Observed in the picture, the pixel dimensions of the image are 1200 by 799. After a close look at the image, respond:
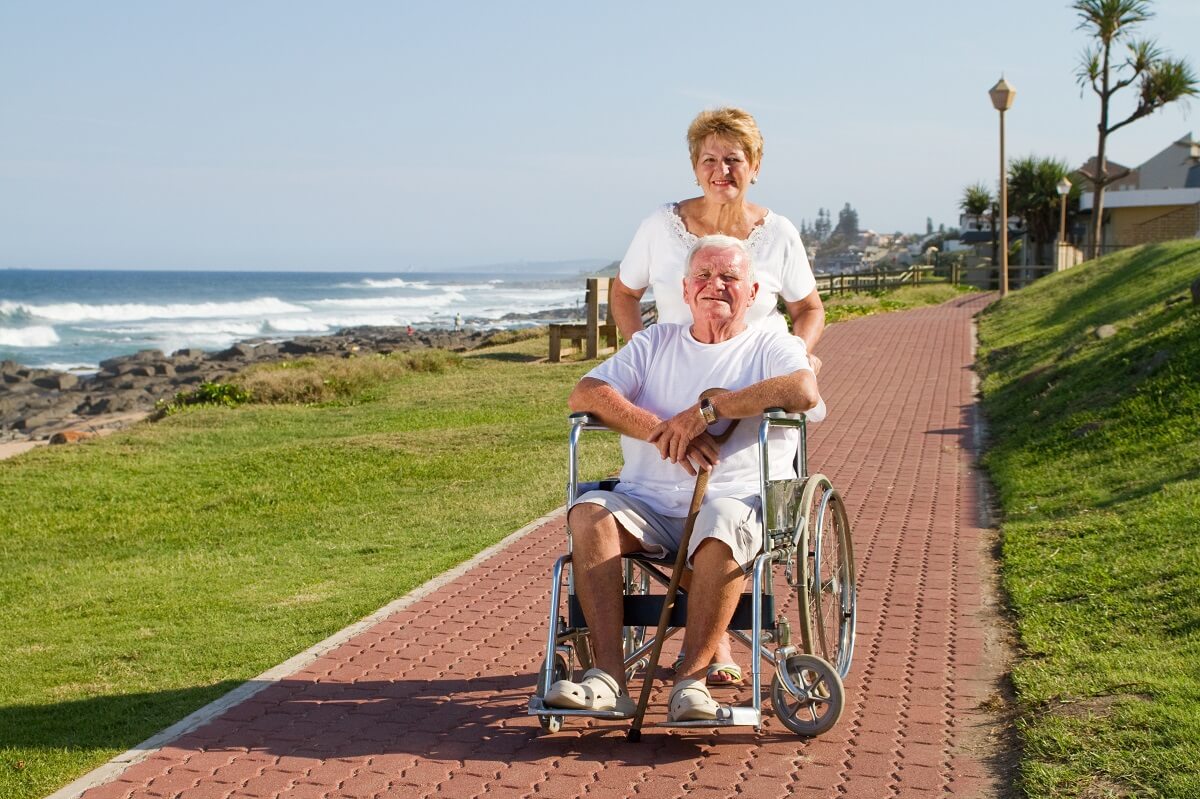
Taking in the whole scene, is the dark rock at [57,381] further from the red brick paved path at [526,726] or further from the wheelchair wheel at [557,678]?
the wheelchair wheel at [557,678]

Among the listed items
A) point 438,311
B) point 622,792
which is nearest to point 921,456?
point 622,792

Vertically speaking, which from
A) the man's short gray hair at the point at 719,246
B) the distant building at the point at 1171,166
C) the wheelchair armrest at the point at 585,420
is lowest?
the wheelchair armrest at the point at 585,420

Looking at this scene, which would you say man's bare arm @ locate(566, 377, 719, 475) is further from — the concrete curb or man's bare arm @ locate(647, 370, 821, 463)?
the concrete curb

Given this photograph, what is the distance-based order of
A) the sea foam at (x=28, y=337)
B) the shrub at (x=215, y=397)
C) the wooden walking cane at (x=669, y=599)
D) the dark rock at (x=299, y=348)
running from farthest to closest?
1. the sea foam at (x=28, y=337)
2. the dark rock at (x=299, y=348)
3. the shrub at (x=215, y=397)
4. the wooden walking cane at (x=669, y=599)

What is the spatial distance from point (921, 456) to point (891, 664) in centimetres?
618

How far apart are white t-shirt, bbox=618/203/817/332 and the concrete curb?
194 centimetres

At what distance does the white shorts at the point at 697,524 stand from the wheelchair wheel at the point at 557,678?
0.44 metres

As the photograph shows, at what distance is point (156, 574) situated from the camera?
316 inches

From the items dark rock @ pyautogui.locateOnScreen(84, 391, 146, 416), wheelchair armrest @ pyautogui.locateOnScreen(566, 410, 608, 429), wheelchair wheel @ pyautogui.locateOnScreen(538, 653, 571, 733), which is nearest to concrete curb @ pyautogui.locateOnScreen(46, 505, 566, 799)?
wheelchair wheel @ pyautogui.locateOnScreen(538, 653, 571, 733)

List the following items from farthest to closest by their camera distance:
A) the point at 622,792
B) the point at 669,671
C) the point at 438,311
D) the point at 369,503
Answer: the point at 438,311 < the point at 369,503 < the point at 669,671 < the point at 622,792

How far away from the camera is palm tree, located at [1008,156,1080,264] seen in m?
47.9

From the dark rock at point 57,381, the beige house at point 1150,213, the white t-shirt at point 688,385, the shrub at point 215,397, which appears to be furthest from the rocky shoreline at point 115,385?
the beige house at point 1150,213

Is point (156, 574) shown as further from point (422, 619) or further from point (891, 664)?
point (891, 664)

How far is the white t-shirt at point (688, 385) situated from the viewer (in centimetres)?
443
